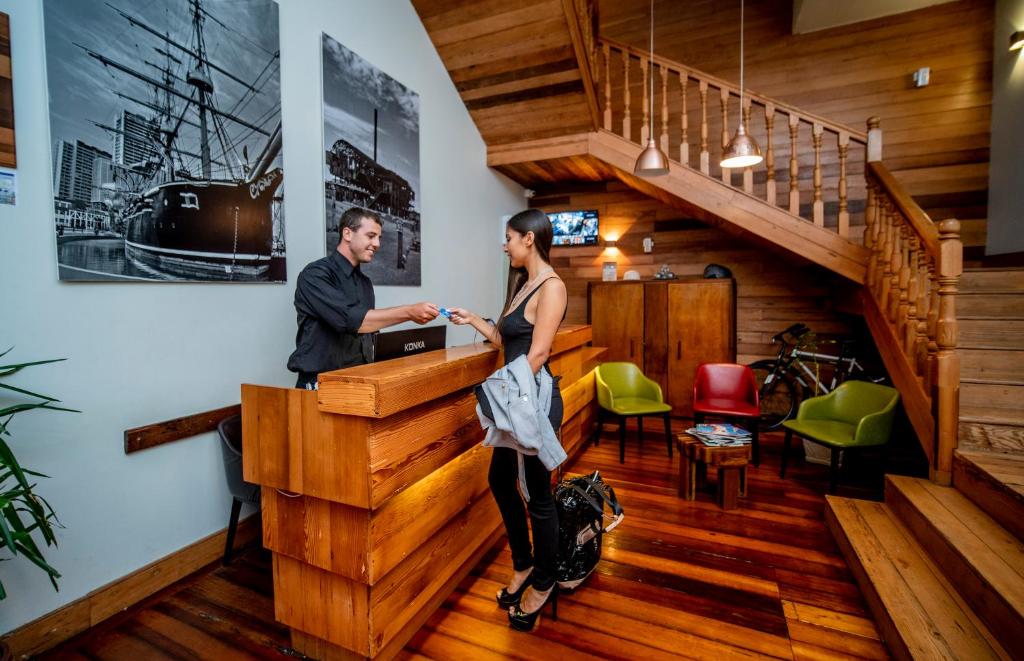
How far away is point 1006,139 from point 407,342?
5794mm

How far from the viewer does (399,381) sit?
5.25 ft

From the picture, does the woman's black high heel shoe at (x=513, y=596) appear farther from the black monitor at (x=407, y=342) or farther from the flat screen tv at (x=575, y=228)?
the flat screen tv at (x=575, y=228)

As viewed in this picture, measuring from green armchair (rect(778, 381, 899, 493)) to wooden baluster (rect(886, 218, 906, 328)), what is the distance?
21.5 inches

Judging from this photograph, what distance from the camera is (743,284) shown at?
5629mm

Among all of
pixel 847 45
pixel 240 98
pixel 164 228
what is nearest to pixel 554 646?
pixel 164 228

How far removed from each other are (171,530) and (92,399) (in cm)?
78

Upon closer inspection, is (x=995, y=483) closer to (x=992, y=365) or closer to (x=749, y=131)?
(x=992, y=365)

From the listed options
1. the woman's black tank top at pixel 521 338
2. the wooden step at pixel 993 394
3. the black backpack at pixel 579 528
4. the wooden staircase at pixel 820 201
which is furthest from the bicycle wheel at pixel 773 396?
the woman's black tank top at pixel 521 338

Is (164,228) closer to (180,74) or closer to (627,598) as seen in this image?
(180,74)

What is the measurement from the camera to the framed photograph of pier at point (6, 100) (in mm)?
1772

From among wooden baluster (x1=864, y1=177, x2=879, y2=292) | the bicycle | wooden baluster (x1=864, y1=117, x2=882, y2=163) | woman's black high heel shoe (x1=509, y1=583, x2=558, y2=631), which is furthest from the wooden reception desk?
the bicycle

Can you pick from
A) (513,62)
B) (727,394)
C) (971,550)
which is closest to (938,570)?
(971,550)

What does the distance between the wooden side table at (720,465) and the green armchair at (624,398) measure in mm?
675

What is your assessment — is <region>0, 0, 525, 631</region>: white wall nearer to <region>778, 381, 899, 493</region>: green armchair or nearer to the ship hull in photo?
the ship hull in photo
